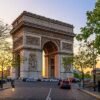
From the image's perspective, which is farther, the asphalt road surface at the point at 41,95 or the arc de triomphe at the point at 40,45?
the arc de triomphe at the point at 40,45

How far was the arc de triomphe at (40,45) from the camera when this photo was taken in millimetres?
97812

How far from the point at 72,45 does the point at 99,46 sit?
300 ft

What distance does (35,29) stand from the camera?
101688 millimetres

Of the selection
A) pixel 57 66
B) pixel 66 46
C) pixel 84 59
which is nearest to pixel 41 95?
pixel 84 59

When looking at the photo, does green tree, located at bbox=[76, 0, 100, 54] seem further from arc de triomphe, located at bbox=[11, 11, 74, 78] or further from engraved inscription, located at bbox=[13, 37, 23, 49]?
engraved inscription, located at bbox=[13, 37, 23, 49]

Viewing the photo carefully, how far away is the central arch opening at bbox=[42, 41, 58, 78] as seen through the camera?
361 feet

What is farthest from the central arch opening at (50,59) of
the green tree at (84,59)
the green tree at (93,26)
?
the green tree at (93,26)

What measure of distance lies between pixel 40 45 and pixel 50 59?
12394 mm

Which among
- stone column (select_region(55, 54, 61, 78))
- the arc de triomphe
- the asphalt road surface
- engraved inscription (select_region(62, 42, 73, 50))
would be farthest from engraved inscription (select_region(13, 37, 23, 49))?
the asphalt road surface

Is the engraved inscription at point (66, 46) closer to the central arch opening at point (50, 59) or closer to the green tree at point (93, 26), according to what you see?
the central arch opening at point (50, 59)

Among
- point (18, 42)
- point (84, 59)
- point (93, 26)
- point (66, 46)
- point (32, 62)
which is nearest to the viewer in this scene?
point (93, 26)

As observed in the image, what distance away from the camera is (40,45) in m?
102

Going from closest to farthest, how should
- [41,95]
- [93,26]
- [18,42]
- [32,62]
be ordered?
[93,26], [41,95], [32,62], [18,42]

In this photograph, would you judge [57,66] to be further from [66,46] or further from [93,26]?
[93,26]
